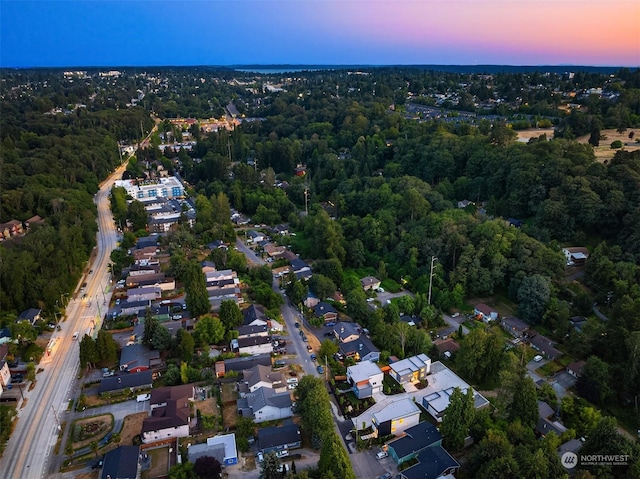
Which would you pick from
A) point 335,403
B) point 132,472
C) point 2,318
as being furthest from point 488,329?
point 2,318

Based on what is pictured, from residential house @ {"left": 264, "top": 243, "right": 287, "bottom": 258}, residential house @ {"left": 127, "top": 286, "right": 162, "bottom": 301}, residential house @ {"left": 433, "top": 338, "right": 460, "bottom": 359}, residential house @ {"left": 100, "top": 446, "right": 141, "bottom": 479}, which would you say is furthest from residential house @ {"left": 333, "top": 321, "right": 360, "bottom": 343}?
residential house @ {"left": 127, "top": 286, "right": 162, "bottom": 301}

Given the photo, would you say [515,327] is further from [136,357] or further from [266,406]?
[136,357]

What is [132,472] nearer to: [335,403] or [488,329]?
[335,403]

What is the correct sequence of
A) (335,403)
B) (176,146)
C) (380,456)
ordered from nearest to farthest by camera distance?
(380,456) → (335,403) → (176,146)

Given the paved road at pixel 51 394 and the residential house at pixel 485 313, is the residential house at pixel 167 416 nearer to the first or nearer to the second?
the paved road at pixel 51 394

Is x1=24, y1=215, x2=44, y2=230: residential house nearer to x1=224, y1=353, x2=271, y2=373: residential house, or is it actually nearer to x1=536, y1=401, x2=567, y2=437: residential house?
x1=224, y1=353, x2=271, y2=373: residential house

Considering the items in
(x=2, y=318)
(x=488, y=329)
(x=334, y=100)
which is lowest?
(x=488, y=329)
